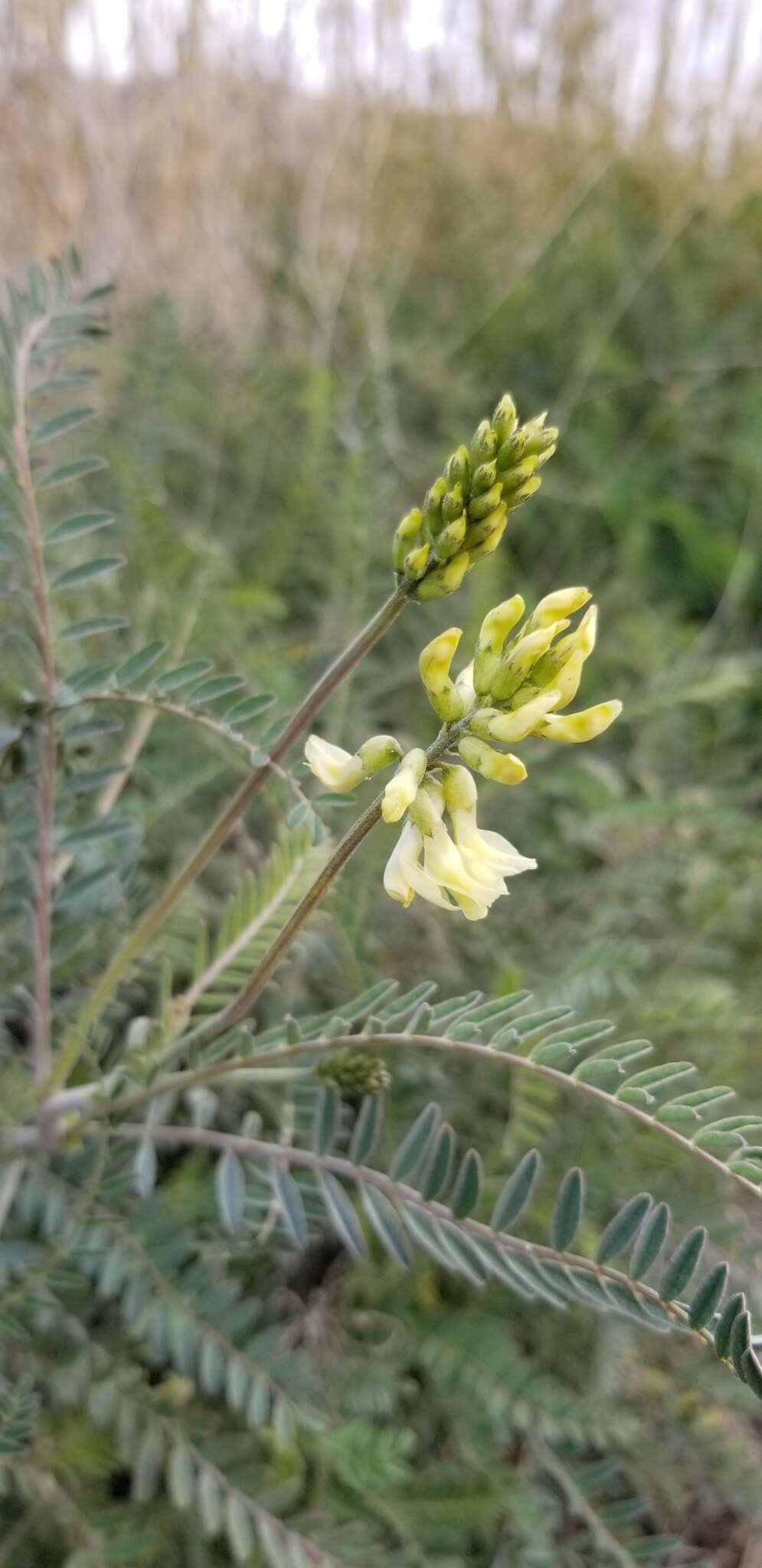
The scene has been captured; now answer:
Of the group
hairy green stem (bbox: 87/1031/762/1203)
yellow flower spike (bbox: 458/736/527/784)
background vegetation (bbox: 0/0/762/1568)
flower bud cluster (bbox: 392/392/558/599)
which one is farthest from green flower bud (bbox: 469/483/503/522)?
background vegetation (bbox: 0/0/762/1568)

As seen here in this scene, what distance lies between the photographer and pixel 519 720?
1.53ft

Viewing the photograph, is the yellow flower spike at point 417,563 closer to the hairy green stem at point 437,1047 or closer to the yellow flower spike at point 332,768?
the yellow flower spike at point 332,768

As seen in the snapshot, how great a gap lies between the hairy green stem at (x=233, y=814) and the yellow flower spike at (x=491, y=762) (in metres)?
0.07

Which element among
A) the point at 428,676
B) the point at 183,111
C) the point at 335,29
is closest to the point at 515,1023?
the point at 428,676

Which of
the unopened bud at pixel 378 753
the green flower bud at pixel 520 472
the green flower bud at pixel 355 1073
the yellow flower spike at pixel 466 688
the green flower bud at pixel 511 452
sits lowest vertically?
the green flower bud at pixel 355 1073

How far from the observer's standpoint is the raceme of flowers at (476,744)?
0.47m

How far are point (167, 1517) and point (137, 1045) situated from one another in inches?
17.2

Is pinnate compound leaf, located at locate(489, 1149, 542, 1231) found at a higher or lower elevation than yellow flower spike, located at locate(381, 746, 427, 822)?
lower

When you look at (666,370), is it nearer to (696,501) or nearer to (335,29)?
(696,501)

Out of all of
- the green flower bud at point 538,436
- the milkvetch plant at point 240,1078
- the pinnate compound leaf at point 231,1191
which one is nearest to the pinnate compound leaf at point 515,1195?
the milkvetch plant at point 240,1078

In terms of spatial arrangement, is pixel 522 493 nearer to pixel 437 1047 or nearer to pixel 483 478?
pixel 483 478

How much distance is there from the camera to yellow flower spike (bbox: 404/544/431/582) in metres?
0.47

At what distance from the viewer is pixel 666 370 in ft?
6.81

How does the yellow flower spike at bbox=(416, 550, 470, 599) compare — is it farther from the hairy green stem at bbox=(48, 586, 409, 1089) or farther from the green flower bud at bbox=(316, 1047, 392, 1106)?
the green flower bud at bbox=(316, 1047, 392, 1106)
